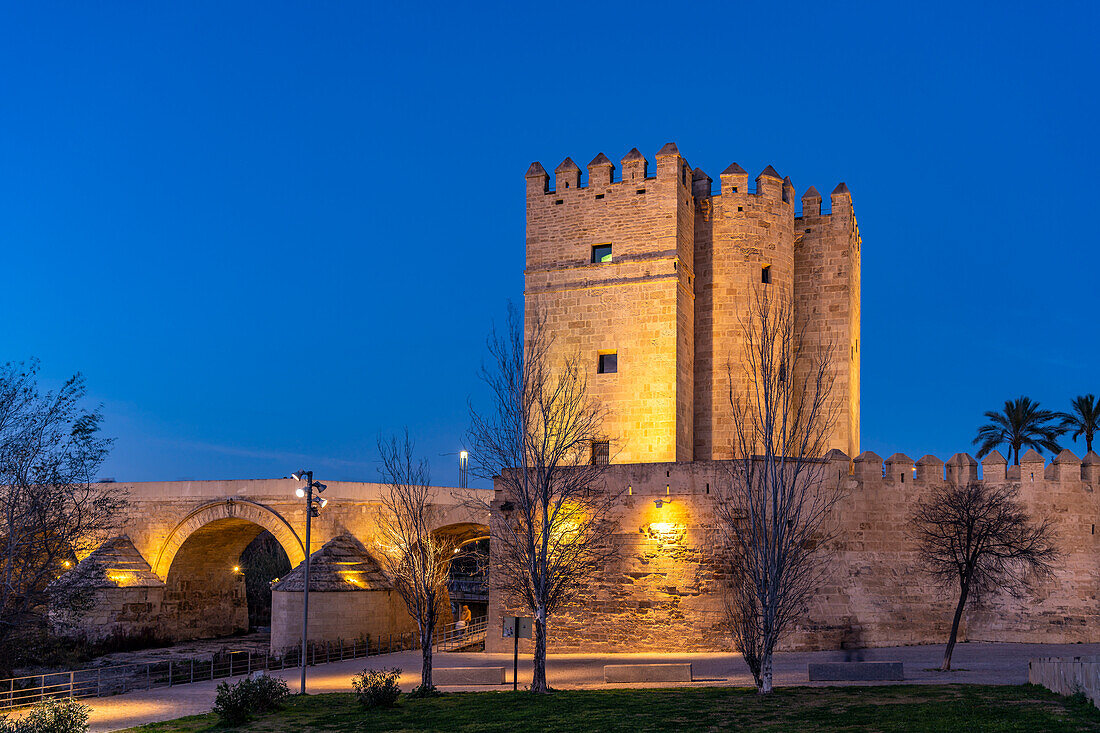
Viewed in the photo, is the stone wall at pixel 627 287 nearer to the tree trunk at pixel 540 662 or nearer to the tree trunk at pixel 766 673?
the tree trunk at pixel 540 662

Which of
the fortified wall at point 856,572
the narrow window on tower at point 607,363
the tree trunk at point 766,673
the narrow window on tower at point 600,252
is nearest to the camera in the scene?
the tree trunk at point 766,673

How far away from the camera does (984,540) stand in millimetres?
19203

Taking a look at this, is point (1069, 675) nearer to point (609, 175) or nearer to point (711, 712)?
point (711, 712)

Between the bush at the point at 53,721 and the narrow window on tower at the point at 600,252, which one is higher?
the narrow window on tower at the point at 600,252

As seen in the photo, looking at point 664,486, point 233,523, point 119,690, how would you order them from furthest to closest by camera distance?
point 233,523, point 664,486, point 119,690

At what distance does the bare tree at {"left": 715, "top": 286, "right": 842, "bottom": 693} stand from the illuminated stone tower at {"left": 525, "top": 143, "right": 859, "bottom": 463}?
0.65 meters

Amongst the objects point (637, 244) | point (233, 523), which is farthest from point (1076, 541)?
point (233, 523)

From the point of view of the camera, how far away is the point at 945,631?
68.2 ft

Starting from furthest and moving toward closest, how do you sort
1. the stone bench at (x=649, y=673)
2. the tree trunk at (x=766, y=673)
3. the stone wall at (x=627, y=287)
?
1. the stone wall at (x=627, y=287)
2. the stone bench at (x=649, y=673)
3. the tree trunk at (x=766, y=673)

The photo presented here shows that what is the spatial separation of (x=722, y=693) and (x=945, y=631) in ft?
27.1

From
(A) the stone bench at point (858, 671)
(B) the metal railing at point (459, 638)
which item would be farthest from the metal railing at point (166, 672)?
(A) the stone bench at point (858, 671)

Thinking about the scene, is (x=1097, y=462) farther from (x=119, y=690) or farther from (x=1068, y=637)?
(x=119, y=690)

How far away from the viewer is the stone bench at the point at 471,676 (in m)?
17.9

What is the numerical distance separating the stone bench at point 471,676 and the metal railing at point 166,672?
5.62 meters
